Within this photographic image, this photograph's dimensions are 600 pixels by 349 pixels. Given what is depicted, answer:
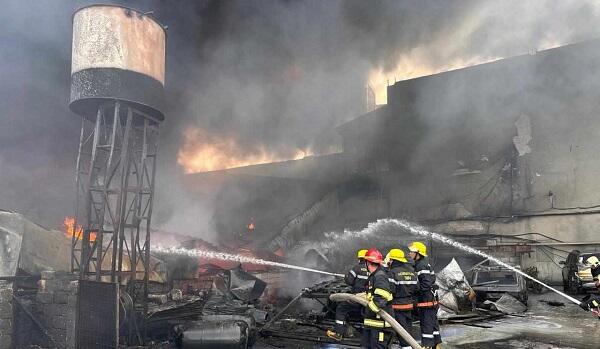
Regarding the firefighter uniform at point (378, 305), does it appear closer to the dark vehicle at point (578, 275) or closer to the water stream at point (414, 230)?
the dark vehicle at point (578, 275)

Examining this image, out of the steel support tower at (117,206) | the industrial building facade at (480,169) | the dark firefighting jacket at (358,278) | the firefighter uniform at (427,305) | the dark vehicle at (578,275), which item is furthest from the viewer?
the industrial building facade at (480,169)

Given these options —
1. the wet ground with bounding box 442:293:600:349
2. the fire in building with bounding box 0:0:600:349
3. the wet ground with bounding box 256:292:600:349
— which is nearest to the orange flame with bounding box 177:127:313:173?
the fire in building with bounding box 0:0:600:349

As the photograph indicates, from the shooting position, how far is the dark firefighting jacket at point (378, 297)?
18.0 feet

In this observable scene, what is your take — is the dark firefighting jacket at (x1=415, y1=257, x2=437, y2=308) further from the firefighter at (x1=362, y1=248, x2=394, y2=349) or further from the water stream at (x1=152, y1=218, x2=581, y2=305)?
the water stream at (x1=152, y1=218, x2=581, y2=305)

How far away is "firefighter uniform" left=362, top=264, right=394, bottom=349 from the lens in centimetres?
549

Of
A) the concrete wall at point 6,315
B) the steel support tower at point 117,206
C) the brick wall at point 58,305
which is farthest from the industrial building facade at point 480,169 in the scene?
the concrete wall at point 6,315

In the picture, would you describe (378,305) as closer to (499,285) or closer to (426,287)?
(426,287)

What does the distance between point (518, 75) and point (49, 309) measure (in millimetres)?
19304

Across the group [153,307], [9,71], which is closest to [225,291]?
[153,307]

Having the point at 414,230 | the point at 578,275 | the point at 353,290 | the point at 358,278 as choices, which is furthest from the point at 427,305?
the point at 414,230

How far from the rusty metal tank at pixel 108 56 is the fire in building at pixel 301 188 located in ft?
0.13

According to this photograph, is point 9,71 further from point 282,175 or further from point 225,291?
point 282,175

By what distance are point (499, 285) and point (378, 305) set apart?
6.88 m

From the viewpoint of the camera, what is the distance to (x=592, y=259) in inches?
289
